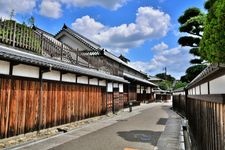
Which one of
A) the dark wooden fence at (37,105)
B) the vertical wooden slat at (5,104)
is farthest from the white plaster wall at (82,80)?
the vertical wooden slat at (5,104)

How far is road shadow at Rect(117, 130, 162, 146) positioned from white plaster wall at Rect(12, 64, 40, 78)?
191 inches

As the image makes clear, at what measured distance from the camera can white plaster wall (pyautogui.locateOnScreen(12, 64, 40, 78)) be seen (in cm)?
961

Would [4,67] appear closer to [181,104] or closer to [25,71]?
[25,71]

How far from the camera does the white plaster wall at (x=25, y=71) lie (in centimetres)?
961

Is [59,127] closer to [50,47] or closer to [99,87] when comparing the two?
[50,47]

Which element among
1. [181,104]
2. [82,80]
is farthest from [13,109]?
[181,104]

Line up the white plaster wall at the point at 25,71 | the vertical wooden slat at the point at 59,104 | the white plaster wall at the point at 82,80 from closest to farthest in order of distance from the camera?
1. the white plaster wall at the point at 25,71
2. the vertical wooden slat at the point at 59,104
3. the white plaster wall at the point at 82,80

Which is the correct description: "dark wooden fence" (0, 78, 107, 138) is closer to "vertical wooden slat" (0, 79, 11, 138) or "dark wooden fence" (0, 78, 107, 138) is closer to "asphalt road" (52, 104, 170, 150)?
"vertical wooden slat" (0, 79, 11, 138)

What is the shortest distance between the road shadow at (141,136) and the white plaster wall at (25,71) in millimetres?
4841

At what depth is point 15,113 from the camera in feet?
31.2

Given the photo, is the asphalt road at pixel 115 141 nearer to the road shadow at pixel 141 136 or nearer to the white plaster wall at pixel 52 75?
the road shadow at pixel 141 136

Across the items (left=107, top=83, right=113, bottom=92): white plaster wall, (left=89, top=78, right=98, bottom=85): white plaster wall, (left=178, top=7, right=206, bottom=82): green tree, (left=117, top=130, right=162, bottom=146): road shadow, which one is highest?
(left=178, top=7, right=206, bottom=82): green tree

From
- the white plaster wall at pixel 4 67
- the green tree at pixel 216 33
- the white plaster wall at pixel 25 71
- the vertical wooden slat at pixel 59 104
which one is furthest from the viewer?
the vertical wooden slat at pixel 59 104

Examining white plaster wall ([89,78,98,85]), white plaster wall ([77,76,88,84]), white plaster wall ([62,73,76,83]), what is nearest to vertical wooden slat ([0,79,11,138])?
white plaster wall ([62,73,76,83])
